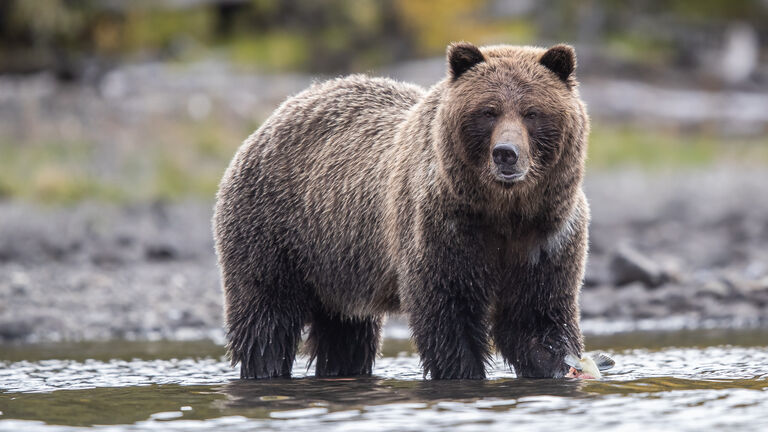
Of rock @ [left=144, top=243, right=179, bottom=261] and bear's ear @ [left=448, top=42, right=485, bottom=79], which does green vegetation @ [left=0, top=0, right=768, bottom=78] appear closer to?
rock @ [left=144, top=243, right=179, bottom=261]

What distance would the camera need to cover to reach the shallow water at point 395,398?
5.45 metres

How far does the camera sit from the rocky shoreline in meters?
11.9

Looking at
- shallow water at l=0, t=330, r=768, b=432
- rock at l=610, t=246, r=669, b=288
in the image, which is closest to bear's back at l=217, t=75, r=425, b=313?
shallow water at l=0, t=330, r=768, b=432

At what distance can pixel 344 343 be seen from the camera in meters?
8.13

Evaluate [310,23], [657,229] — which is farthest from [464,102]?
[310,23]

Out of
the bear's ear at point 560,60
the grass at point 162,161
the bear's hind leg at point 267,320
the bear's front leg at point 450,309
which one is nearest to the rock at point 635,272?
the bear's hind leg at point 267,320

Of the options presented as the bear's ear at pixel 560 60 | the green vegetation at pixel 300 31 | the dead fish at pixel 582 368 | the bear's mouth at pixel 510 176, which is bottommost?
the dead fish at pixel 582 368

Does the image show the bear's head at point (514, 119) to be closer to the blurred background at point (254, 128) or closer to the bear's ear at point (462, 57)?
the bear's ear at point (462, 57)

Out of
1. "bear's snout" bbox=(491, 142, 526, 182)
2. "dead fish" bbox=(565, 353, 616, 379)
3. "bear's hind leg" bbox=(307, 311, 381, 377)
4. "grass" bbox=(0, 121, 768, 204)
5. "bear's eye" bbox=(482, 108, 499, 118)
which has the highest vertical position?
"grass" bbox=(0, 121, 768, 204)

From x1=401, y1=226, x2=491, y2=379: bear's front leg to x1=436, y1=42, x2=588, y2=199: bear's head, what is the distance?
0.53 m

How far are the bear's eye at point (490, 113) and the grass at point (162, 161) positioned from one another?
38.6 ft

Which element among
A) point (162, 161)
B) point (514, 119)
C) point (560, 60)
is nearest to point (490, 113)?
point (514, 119)

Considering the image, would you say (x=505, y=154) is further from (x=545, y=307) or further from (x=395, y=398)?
(x=395, y=398)

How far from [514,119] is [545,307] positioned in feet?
3.87
